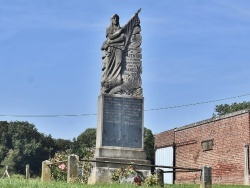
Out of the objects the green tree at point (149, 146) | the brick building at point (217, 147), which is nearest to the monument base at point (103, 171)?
the brick building at point (217, 147)

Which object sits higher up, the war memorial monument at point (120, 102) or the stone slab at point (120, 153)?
the war memorial monument at point (120, 102)

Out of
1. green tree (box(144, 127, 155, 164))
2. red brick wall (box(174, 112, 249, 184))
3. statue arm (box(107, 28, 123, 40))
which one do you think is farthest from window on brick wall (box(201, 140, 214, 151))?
green tree (box(144, 127, 155, 164))

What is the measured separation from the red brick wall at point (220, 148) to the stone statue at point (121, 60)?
36.9ft

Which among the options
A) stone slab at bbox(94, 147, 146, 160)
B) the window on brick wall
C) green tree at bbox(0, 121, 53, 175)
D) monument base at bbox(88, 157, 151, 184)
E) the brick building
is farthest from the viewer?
green tree at bbox(0, 121, 53, 175)

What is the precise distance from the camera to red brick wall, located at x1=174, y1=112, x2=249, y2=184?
29.2 m

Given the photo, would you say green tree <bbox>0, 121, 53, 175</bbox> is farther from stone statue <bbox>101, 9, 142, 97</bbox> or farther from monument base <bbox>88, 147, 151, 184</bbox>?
monument base <bbox>88, 147, 151, 184</bbox>

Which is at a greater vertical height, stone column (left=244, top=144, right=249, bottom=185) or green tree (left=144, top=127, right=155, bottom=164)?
green tree (left=144, top=127, right=155, bottom=164)

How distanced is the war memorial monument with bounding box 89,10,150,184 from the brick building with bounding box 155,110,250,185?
1108cm

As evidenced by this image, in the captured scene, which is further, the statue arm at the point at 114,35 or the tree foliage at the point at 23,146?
the tree foliage at the point at 23,146

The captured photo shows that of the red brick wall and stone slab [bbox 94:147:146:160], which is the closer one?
stone slab [bbox 94:147:146:160]

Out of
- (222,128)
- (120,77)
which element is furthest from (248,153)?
(120,77)

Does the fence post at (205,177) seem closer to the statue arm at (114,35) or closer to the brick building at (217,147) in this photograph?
the statue arm at (114,35)

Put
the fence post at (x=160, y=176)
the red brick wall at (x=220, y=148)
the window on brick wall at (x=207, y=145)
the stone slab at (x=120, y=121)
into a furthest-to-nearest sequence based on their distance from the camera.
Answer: the window on brick wall at (x=207, y=145), the red brick wall at (x=220, y=148), the stone slab at (x=120, y=121), the fence post at (x=160, y=176)

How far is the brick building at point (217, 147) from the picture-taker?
29.0m
